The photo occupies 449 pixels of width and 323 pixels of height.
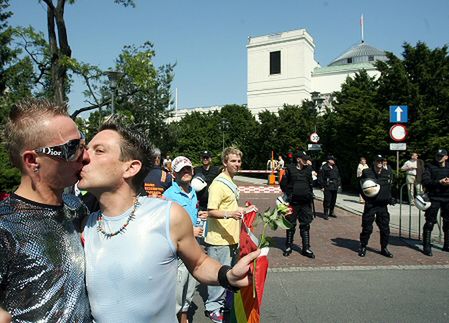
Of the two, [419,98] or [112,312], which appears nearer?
[112,312]

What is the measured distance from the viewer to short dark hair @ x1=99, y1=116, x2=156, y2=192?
2.18 m

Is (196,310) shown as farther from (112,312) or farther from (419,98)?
(419,98)

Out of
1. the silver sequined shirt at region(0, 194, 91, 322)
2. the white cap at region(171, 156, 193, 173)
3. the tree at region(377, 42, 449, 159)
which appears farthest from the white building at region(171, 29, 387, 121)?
the silver sequined shirt at region(0, 194, 91, 322)

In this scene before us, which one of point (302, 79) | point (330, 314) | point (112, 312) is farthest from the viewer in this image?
point (302, 79)

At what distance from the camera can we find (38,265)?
167 cm

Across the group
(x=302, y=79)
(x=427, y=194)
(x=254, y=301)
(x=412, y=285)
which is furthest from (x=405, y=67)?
(x=302, y=79)

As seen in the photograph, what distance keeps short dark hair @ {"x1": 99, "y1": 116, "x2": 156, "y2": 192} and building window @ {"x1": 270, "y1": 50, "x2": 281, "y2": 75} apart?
67.8 meters

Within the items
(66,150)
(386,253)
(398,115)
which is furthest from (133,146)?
(398,115)

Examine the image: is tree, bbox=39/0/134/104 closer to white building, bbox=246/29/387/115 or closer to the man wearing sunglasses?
the man wearing sunglasses

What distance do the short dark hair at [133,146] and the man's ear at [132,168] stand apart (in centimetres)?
2

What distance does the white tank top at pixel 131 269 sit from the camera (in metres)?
1.97

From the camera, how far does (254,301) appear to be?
86.7 inches

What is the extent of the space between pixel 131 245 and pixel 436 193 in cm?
785

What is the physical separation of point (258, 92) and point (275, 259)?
63.0 metres
